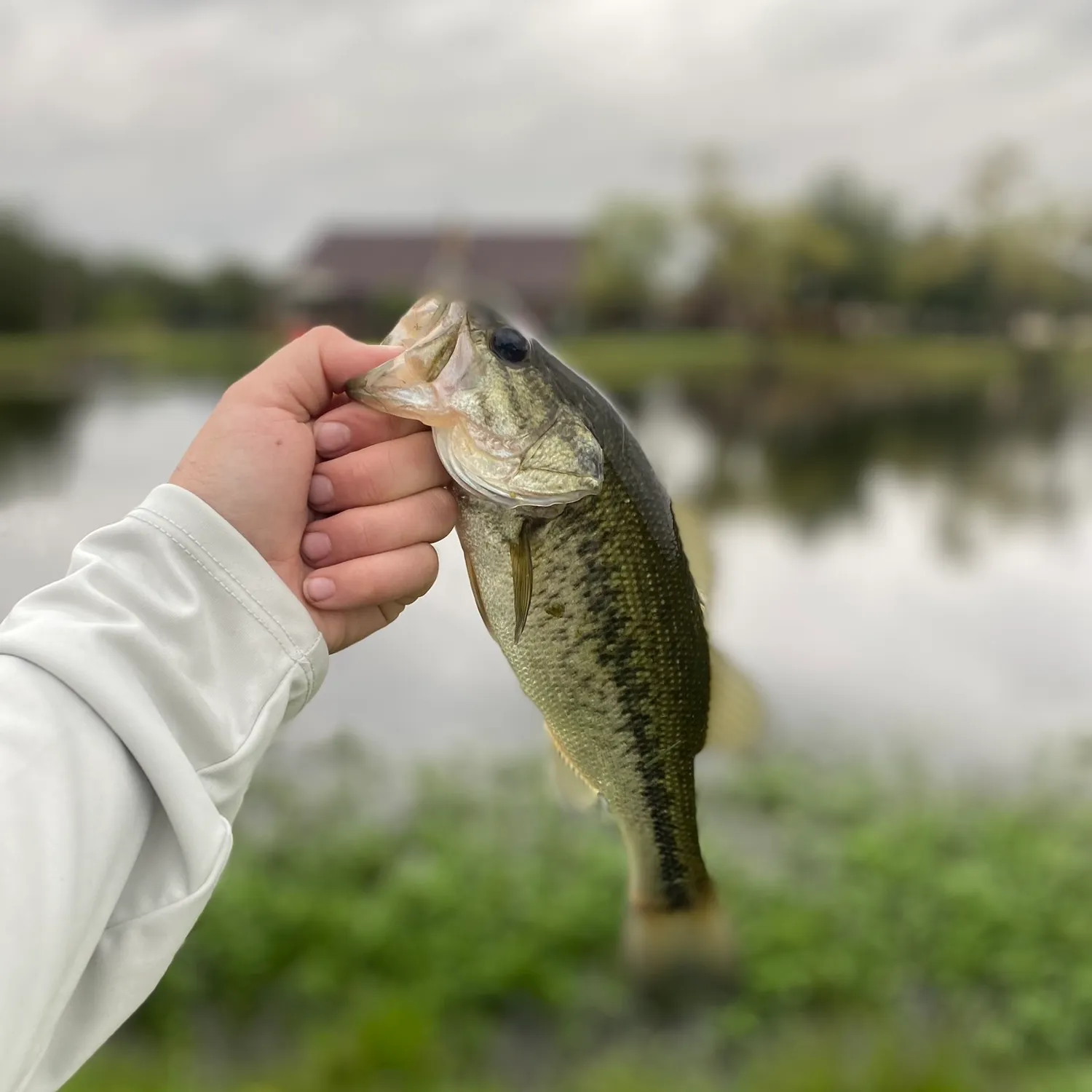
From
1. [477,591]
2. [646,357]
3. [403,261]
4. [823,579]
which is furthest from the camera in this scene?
[823,579]

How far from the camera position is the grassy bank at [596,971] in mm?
3209

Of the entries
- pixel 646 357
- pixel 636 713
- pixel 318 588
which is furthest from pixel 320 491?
pixel 646 357

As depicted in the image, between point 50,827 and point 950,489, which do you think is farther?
point 950,489

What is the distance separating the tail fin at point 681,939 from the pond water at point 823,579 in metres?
0.45

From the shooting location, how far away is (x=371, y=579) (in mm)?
1355

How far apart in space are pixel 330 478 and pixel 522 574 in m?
0.34

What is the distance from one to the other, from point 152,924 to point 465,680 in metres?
4.27

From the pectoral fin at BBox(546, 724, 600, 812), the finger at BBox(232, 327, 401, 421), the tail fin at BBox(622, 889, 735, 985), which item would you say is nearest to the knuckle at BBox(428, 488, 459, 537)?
the finger at BBox(232, 327, 401, 421)

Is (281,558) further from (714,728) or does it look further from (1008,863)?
(1008,863)

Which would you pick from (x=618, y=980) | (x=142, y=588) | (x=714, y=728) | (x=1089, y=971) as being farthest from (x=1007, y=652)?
(x=142, y=588)

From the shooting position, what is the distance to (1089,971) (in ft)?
11.3

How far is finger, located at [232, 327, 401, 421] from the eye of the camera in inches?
52.4

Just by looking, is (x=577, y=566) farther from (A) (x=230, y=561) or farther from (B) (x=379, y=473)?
(A) (x=230, y=561)

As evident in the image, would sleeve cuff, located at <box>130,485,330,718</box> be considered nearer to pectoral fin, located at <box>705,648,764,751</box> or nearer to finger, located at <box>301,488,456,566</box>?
finger, located at <box>301,488,456,566</box>
